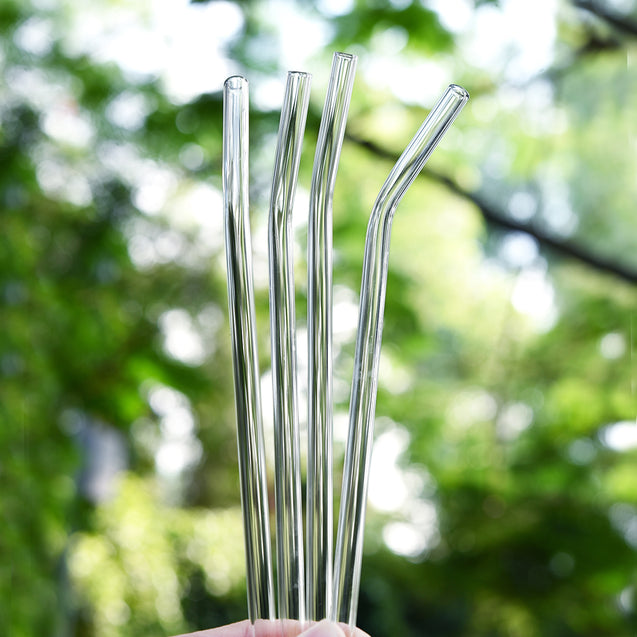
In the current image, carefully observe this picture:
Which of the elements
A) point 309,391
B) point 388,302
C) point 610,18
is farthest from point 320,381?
point 610,18

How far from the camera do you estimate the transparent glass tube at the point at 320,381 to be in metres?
0.18

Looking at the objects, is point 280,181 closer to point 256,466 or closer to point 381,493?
point 256,466

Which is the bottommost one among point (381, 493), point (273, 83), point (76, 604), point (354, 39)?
point (76, 604)

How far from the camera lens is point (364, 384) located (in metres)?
0.18

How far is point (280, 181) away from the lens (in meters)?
0.18

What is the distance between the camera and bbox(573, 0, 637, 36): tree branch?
0.80 meters

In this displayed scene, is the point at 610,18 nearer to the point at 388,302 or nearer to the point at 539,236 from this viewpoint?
the point at 539,236

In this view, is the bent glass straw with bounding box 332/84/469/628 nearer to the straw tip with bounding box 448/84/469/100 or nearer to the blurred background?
the straw tip with bounding box 448/84/469/100

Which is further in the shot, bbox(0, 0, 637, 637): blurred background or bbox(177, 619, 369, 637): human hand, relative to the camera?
bbox(0, 0, 637, 637): blurred background

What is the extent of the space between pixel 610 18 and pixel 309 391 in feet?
2.56

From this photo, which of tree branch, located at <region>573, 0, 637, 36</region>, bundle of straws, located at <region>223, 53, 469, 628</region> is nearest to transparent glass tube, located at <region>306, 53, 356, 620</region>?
bundle of straws, located at <region>223, 53, 469, 628</region>

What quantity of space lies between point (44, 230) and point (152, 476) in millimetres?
563

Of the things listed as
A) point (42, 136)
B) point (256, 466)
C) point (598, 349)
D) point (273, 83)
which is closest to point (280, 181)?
point (256, 466)

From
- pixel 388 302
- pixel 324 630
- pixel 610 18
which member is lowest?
pixel 324 630
